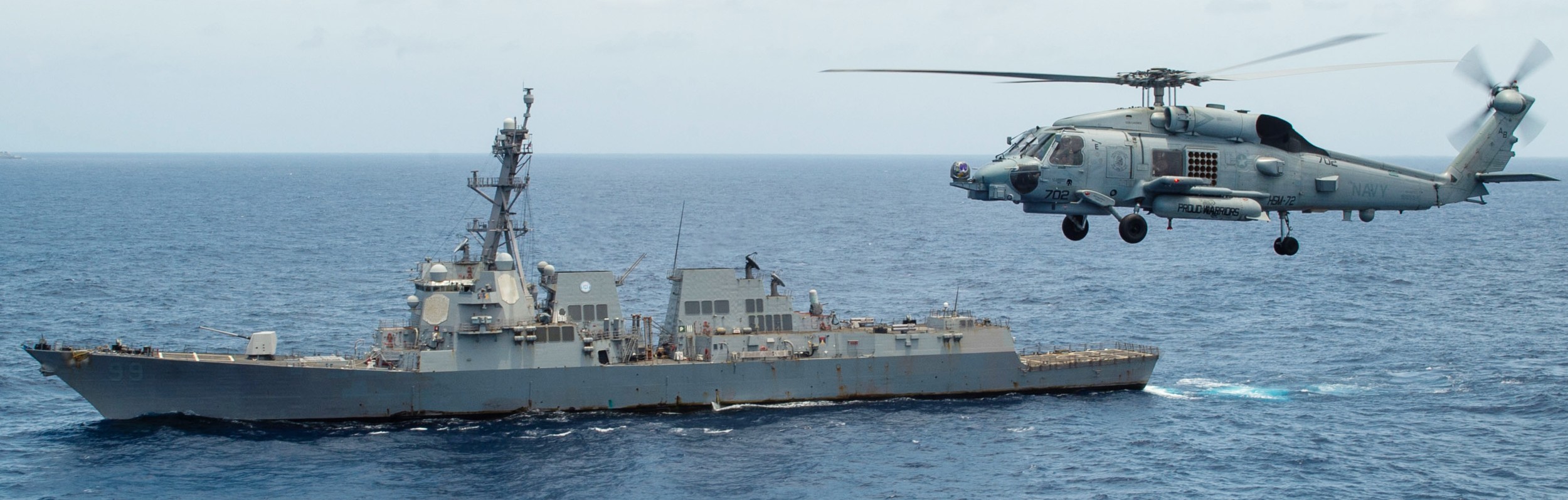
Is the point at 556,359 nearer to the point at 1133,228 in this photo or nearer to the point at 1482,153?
the point at 1133,228

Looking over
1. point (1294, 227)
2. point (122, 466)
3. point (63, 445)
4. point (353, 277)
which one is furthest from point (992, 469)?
point (1294, 227)

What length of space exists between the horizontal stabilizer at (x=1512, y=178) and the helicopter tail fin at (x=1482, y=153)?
0.40 metres

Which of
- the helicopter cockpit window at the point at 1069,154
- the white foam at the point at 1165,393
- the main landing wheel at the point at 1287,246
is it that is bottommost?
the white foam at the point at 1165,393

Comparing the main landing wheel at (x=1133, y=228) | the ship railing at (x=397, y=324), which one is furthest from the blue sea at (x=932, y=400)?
the main landing wheel at (x=1133, y=228)

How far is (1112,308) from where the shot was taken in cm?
6831

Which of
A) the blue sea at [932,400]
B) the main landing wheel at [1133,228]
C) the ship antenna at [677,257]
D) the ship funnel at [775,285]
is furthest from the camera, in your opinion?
the ship funnel at [775,285]

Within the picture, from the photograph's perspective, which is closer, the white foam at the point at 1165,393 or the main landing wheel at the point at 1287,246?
the main landing wheel at the point at 1287,246

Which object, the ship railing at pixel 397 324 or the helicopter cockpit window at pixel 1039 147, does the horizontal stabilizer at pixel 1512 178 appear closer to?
the helicopter cockpit window at pixel 1039 147

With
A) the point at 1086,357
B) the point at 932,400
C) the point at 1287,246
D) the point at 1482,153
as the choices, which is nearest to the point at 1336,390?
the point at 1086,357

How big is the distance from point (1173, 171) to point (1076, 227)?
221cm

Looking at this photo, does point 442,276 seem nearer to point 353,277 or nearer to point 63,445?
point 63,445

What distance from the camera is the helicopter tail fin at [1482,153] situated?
92.6 ft

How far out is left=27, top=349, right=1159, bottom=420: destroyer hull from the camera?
Answer: 4494 centimetres

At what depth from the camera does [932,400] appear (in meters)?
49.5
